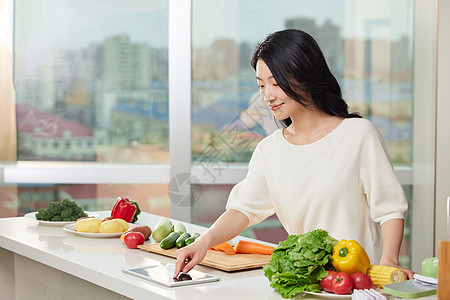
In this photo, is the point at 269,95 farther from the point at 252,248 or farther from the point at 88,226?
the point at 88,226

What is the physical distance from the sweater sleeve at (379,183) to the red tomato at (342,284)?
525 millimetres

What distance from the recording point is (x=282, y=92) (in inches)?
81.9

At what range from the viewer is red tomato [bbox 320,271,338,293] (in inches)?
62.9

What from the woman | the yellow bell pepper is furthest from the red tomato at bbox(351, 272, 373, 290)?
the woman

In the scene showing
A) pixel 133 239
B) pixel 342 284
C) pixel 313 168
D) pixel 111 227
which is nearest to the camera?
pixel 342 284

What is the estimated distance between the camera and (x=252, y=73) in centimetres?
441

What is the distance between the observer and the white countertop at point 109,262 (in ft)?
5.67

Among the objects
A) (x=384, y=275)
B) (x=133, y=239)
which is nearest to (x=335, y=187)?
(x=384, y=275)

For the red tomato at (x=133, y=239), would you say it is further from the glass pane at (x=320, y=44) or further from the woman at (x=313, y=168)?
the glass pane at (x=320, y=44)

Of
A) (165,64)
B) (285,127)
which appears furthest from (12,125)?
(285,127)

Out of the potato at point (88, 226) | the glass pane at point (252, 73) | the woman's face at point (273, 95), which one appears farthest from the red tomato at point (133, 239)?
the glass pane at point (252, 73)

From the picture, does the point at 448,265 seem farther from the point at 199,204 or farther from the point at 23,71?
the point at 23,71

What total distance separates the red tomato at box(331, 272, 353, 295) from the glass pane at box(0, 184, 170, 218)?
303 cm

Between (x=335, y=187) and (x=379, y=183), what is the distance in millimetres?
147
